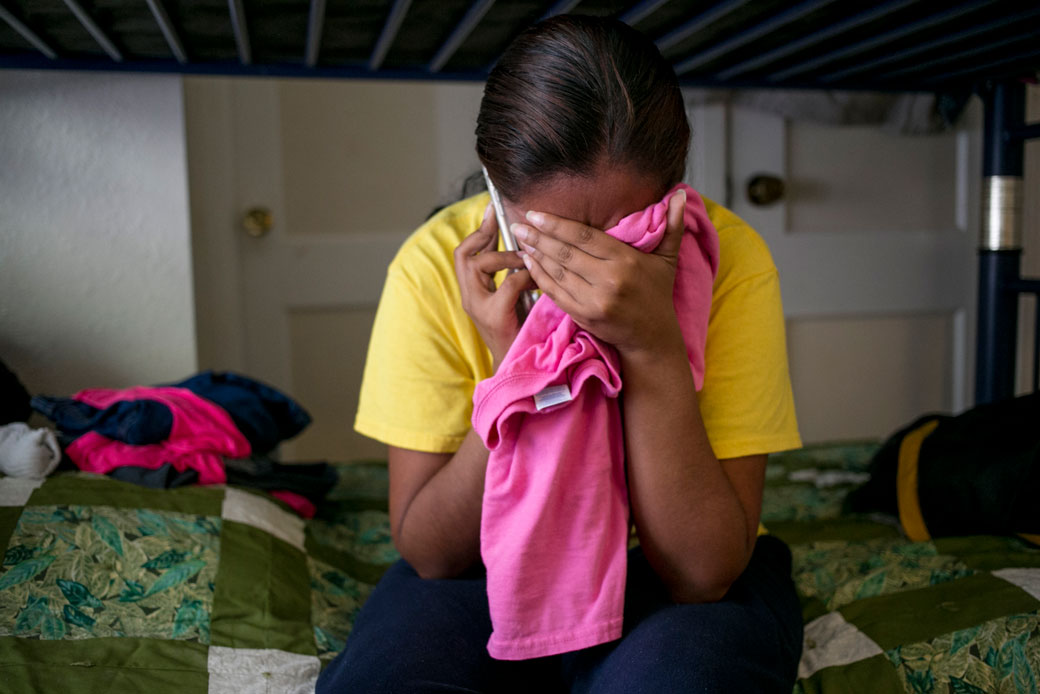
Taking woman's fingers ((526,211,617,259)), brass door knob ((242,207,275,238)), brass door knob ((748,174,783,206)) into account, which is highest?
brass door knob ((748,174,783,206))

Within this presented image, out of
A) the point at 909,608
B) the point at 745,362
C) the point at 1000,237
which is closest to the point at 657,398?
the point at 745,362

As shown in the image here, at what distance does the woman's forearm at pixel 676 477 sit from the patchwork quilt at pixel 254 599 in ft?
0.72

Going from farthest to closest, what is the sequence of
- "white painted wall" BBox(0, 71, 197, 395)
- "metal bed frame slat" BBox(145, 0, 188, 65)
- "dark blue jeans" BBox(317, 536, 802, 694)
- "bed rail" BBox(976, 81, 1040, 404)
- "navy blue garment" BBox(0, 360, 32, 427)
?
"bed rail" BBox(976, 81, 1040, 404) → "white painted wall" BBox(0, 71, 197, 395) → "navy blue garment" BBox(0, 360, 32, 427) → "metal bed frame slat" BBox(145, 0, 188, 65) → "dark blue jeans" BBox(317, 536, 802, 694)

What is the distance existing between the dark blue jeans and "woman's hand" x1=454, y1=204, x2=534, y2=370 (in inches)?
9.1

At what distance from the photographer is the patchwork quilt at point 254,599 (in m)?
0.80

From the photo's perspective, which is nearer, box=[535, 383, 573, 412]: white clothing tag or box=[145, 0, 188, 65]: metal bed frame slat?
box=[535, 383, 573, 412]: white clothing tag

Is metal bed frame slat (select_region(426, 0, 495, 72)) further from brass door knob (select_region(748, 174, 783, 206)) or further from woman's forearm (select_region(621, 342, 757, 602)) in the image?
brass door knob (select_region(748, 174, 783, 206))

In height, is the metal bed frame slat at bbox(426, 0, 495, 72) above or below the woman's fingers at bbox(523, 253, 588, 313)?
above

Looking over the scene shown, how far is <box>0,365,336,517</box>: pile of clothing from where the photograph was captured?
1.05m

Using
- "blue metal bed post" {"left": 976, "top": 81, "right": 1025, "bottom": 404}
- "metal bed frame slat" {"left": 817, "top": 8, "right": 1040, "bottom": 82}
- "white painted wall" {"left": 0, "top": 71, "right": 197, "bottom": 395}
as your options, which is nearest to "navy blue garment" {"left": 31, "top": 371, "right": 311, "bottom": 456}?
"white painted wall" {"left": 0, "top": 71, "right": 197, "bottom": 395}

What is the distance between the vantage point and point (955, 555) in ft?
3.51

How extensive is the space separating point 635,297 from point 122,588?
61 cm

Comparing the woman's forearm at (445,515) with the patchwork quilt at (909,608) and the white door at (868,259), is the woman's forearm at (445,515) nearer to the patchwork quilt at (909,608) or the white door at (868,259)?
the patchwork quilt at (909,608)

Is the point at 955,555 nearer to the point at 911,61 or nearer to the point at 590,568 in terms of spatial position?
the point at 590,568
